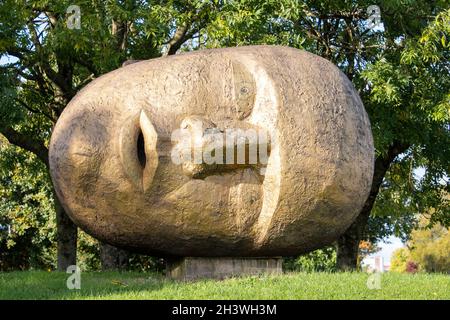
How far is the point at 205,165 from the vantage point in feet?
31.1

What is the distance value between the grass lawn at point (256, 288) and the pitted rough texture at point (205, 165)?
0.65 metres

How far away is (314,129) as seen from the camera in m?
9.70

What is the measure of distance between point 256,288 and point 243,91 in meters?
2.62

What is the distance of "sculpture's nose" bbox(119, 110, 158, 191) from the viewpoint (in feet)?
30.8

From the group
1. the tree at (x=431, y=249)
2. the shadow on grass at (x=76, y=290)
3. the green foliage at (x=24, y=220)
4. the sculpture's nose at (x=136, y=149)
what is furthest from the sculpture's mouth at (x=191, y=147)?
the tree at (x=431, y=249)

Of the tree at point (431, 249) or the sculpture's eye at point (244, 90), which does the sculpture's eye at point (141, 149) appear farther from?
the tree at point (431, 249)

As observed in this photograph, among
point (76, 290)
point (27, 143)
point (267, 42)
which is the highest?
point (267, 42)

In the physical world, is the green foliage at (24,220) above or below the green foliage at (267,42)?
below

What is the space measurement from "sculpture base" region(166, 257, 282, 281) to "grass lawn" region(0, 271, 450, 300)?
1.35ft

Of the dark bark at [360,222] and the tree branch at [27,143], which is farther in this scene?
the dark bark at [360,222]

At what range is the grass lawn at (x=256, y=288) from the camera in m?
8.51

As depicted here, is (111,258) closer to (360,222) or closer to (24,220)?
(360,222)

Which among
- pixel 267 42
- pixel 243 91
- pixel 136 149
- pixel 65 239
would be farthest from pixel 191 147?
pixel 65 239

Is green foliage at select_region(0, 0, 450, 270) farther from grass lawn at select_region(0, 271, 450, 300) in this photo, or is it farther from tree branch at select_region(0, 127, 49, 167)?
grass lawn at select_region(0, 271, 450, 300)
